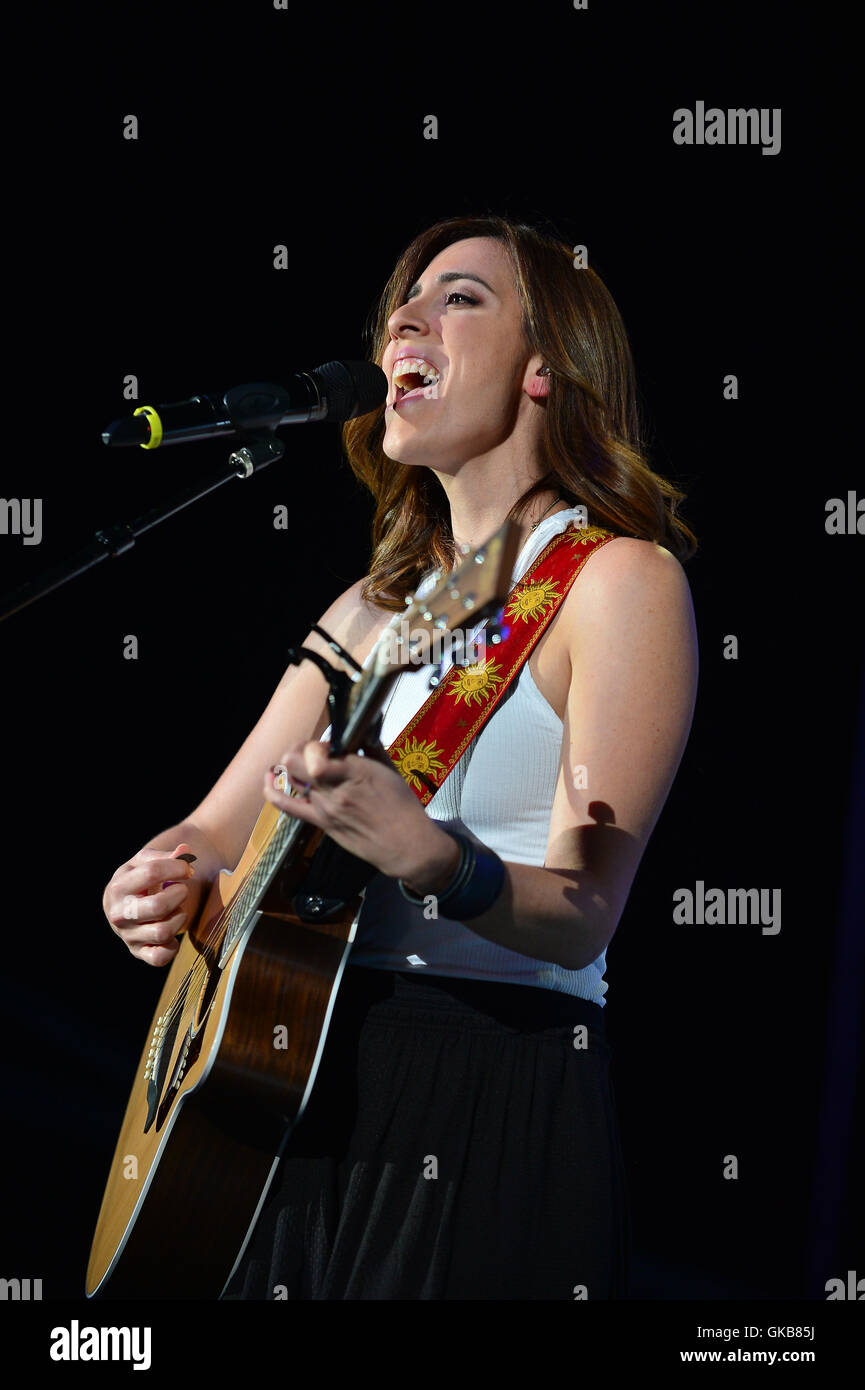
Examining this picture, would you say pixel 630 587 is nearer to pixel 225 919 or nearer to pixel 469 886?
pixel 469 886

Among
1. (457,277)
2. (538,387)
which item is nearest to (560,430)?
(538,387)

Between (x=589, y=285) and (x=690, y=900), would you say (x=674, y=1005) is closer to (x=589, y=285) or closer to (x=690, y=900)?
(x=690, y=900)

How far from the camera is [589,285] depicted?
90.0 inches

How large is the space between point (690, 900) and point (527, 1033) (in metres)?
1.43

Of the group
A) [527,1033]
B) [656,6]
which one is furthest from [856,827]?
[656,6]

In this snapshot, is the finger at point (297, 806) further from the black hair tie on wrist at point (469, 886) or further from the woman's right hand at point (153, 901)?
the woman's right hand at point (153, 901)

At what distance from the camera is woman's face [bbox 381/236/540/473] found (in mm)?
2145

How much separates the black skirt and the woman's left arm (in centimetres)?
20

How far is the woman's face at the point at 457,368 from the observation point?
2.14 m

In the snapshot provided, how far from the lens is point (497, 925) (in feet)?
4.84

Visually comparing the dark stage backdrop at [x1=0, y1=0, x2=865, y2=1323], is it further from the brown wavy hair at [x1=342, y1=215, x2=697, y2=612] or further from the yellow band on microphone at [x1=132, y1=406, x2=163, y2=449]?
the yellow band on microphone at [x1=132, y1=406, x2=163, y2=449]

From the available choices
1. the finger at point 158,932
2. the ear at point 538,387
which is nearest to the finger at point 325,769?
the finger at point 158,932

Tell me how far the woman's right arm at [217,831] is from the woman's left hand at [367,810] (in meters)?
0.79

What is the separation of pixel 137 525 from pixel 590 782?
2.34ft
